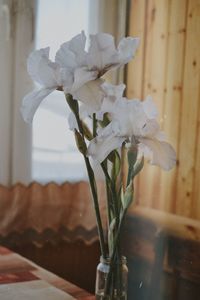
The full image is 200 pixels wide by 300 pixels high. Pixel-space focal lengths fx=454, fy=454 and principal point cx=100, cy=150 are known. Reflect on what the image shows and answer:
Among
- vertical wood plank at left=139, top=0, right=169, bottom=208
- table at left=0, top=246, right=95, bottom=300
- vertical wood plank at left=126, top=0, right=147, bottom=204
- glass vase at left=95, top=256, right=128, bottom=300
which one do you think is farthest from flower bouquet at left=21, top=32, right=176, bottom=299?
vertical wood plank at left=126, top=0, right=147, bottom=204

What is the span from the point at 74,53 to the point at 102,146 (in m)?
0.17

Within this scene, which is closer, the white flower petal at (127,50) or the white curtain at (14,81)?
the white flower petal at (127,50)

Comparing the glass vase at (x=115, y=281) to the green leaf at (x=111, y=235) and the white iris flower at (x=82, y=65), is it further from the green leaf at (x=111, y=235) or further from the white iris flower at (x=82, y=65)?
the white iris flower at (x=82, y=65)

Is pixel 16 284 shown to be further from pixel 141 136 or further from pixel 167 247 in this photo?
pixel 167 247

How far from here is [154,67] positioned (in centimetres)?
227

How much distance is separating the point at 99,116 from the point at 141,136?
0.09 m

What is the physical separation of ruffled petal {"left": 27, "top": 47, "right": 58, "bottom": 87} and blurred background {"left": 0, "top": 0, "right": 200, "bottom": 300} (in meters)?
1.20

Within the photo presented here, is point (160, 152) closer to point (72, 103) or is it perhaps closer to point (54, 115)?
point (72, 103)

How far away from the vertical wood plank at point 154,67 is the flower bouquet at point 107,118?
136cm

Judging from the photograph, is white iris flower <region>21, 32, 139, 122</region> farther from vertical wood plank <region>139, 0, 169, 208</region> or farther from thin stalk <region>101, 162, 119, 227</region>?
vertical wood plank <region>139, 0, 169, 208</region>

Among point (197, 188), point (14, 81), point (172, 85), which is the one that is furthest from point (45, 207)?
point (172, 85)

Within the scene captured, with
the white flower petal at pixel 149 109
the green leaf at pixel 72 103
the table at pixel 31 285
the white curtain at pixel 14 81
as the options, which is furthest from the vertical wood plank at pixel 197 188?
the green leaf at pixel 72 103

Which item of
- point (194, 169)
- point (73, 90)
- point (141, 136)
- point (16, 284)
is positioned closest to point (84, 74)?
point (73, 90)

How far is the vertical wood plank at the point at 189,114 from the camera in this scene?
6.67ft
